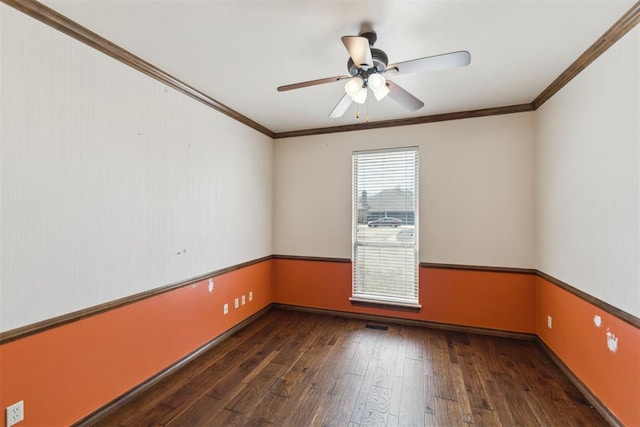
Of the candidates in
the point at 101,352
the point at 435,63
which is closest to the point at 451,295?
the point at 435,63

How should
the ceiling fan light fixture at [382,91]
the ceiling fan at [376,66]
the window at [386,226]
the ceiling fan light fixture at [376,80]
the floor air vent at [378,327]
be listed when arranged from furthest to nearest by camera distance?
the window at [386,226], the floor air vent at [378,327], the ceiling fan light fixture at [382,91], the ceiling fan light fixture at [376,80], the ceiling fan at [376,66]

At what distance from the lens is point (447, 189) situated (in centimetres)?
356

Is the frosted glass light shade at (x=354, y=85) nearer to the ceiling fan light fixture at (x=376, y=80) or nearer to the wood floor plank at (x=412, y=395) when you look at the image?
the ceiling fan light fixture at (x=376, y=80)

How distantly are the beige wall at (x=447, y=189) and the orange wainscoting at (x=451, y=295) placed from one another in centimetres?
18

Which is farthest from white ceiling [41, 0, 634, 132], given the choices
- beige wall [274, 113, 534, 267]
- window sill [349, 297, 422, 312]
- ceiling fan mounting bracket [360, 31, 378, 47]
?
window sill [349, 297, 422, 312]

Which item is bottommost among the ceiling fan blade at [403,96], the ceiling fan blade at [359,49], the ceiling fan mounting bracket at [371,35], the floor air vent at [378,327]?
the floor air vent at [378,327]

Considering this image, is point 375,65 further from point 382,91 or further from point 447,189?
point 447,189

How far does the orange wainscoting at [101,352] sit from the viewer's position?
1.64m

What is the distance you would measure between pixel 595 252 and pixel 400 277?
2.01 metres

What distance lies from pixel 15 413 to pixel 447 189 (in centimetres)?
409

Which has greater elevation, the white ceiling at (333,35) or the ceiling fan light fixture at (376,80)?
the white ceiling at (333,35)

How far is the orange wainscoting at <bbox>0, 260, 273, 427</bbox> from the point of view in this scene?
164 centimetres

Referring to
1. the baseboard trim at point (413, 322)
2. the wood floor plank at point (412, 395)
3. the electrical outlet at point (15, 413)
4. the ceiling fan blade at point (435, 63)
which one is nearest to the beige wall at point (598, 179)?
the baseboard trim at point (413, 322)

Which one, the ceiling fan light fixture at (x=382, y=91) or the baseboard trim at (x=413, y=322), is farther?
the baseboard trim at (x=413, y=322)
